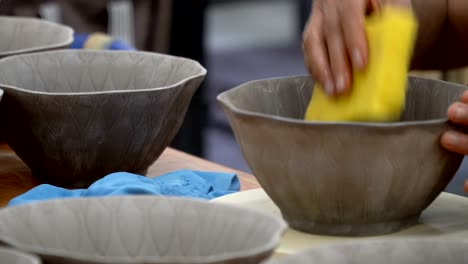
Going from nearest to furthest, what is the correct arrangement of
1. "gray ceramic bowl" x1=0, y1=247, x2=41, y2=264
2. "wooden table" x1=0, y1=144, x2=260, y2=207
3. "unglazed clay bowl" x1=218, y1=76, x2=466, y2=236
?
1. "gray ceramic bowl" x1=0, y1=247, x2=41, y2=264
2. "unglazed clay bowl" x1=218, y1=76, x2=466, y2=236
3. "wooden table" x1=0, y1=144, x2=260, y2=207

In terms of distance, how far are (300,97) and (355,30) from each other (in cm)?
10

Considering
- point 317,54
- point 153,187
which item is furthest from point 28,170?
point 317,54

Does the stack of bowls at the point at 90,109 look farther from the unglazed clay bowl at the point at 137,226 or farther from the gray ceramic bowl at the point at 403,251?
the gray ceramic bowl at the point at 403,251

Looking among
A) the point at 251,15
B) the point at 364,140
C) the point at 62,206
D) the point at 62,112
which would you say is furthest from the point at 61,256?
the point at 251,15

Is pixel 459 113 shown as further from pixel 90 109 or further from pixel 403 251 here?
pixel 90 109

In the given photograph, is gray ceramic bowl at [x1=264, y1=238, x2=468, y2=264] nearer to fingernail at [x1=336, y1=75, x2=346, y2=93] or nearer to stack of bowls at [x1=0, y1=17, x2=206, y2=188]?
fingernail at [x1=336, y1=75, x2=346, y2=93]

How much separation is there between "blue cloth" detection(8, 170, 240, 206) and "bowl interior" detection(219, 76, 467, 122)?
10cm

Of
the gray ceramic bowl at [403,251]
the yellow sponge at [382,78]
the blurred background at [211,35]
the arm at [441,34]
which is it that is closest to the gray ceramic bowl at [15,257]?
the gray ceramic bowl at [403,251]

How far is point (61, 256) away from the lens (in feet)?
1.81

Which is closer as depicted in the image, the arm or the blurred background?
the arm

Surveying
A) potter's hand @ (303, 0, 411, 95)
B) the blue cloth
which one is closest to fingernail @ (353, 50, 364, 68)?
potter's hand @ (303, 0, 411, 95)

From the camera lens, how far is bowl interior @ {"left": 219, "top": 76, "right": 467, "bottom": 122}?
89 centimetres

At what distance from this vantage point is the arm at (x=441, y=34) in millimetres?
1253

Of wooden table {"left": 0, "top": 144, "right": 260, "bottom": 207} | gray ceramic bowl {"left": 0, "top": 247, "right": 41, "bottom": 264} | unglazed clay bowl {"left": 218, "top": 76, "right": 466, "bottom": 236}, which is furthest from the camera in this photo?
wooden table {"left": 0, "top": 144, "right": 260, "bottom": 207}
